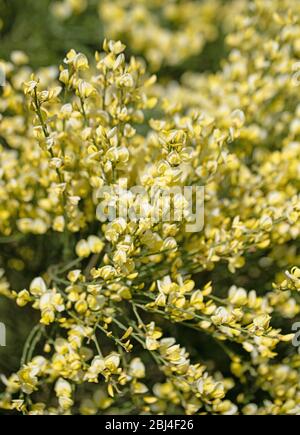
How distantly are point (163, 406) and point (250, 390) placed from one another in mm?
162

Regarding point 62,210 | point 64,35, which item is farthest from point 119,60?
point 64,35

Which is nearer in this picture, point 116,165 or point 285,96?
point 116,165

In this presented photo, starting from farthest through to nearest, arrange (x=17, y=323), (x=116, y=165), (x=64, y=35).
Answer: (x=64, y=35), (x=17, y=323), (x=116, y=165)

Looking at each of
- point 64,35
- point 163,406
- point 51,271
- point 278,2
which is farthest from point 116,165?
point 64,35

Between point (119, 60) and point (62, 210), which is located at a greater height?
point (119, 60)

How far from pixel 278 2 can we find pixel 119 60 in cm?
57

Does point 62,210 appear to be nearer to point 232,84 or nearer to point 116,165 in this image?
point 116,165

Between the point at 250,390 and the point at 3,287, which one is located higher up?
the point at 3,287

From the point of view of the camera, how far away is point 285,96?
48.7 inches

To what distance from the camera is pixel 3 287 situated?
99 cm

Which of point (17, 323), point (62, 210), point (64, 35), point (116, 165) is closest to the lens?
point (116, 165)

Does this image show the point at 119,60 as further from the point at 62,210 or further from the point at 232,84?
the point at 232,84

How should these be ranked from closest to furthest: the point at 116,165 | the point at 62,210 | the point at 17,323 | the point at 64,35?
the point at 116,165
the point at 62,210
the point at 17,323
the point at 64,35

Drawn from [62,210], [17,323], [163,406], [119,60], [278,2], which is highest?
[278,2]
